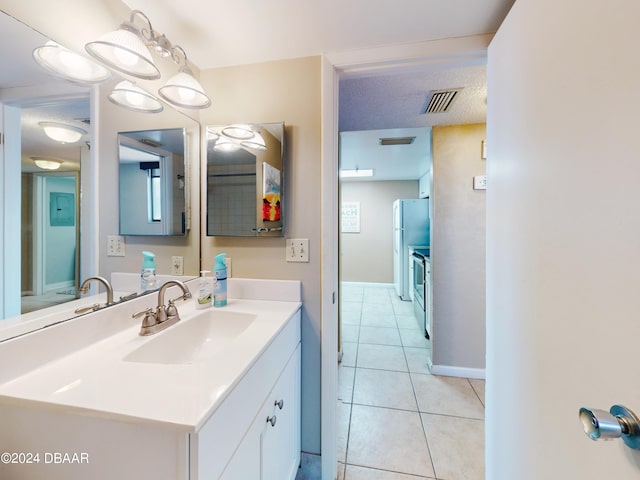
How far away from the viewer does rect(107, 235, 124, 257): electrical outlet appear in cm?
100

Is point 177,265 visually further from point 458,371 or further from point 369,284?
point 369,284

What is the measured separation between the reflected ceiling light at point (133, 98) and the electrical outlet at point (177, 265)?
72cm

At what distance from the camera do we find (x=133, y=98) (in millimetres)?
1081

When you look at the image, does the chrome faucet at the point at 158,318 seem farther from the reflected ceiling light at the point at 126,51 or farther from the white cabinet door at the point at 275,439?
the reflected ceiling light at the point at 126,51

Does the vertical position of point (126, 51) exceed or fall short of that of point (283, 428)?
it exceeds it

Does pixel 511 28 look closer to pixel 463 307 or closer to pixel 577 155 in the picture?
pixel 577 155

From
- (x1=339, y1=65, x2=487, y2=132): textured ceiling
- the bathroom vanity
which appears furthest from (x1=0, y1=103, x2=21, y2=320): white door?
(x1=339, y1=65, x2=487, y2=132): textured ceiling

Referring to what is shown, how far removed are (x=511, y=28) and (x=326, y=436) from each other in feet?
6.29

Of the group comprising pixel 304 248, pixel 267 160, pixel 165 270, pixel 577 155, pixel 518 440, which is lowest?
pixel 518 440

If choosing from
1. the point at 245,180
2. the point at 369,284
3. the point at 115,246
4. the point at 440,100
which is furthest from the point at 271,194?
the point at 369,284

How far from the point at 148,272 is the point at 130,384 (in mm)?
651

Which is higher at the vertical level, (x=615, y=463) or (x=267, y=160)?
(x=267, y=160)

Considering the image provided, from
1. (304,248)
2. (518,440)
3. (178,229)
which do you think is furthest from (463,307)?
(178,229)

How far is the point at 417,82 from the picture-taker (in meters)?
1.58
